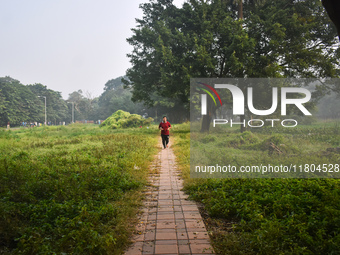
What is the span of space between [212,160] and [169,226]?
216 inches

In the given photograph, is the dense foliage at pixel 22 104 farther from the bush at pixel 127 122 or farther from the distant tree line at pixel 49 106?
the bush at pixel 127 122

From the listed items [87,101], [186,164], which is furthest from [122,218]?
[87,101]

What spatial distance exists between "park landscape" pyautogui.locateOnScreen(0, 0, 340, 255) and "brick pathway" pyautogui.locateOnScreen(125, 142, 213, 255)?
17 centimetres

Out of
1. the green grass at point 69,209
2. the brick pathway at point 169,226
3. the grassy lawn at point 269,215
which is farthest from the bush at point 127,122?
the brick pathway at point 169,226

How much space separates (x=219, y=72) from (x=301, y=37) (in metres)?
5.78

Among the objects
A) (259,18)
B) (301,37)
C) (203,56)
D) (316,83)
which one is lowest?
(316,83)

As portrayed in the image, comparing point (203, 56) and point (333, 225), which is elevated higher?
point (203, 56)

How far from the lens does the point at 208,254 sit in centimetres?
364

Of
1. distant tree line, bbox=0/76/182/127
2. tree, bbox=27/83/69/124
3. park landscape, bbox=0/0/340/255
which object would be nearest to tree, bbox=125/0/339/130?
park landscape, bbox=0/0/340/255

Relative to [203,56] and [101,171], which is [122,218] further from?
[203,56]

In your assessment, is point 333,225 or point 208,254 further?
point 333,225

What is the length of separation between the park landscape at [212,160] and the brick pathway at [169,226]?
0.17 m

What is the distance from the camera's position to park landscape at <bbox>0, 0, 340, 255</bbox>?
396cm

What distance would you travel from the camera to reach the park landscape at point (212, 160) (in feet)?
13.0
